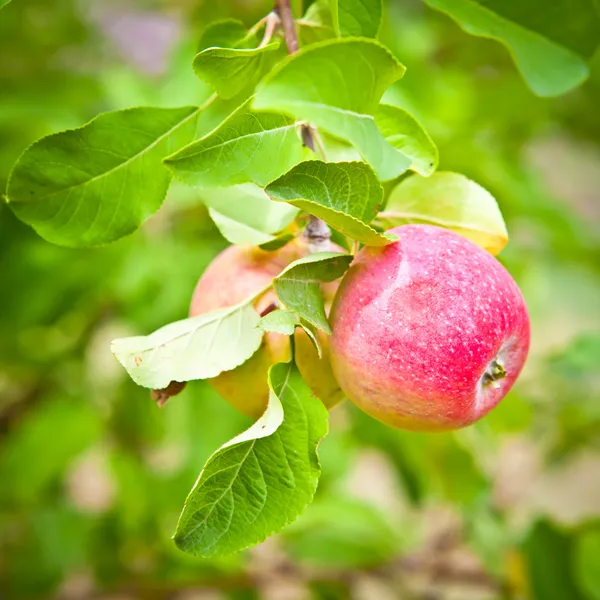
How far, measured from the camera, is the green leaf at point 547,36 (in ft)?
2.37

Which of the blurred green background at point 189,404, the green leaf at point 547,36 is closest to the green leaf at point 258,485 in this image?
the green leaf at point 547,36

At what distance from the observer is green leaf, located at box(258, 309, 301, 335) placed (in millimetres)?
499

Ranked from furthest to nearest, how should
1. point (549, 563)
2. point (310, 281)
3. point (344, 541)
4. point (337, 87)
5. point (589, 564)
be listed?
1. point (344, 541)
2. point (549, 563)
3. point (589, 564)
4. point (310, 281)
5. point (337, 87)

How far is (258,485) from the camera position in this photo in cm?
51

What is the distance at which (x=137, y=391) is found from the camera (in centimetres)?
158

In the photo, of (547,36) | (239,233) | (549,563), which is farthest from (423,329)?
(549,563)

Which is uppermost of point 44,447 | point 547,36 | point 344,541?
point 547,36

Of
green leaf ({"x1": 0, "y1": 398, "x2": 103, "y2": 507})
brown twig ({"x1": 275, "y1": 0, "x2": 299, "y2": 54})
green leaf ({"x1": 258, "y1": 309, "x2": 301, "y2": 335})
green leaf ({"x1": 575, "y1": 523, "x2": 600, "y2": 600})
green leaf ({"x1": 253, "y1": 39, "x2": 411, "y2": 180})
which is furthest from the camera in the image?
green leaf ({"x1": 0, "y1": 398, "x2": 103, "y2": 507})

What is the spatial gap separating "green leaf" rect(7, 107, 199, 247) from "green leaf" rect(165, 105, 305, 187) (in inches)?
4.7

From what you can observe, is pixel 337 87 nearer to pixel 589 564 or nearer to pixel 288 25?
pixel 288 25

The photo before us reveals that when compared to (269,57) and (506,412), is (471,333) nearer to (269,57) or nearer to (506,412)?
(269,57)

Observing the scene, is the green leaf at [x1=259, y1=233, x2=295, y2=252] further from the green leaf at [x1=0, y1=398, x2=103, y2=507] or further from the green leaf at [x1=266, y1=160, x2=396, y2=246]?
the green leaf at [x1=0, y1=398, x2=103, y2=507]

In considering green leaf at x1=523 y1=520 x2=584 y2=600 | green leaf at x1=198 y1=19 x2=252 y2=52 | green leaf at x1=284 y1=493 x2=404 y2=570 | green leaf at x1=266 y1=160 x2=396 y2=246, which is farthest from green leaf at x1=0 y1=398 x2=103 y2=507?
green leaf at x1=266 y1=160 x2=396 y2=246

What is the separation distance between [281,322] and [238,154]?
124 millimetres
